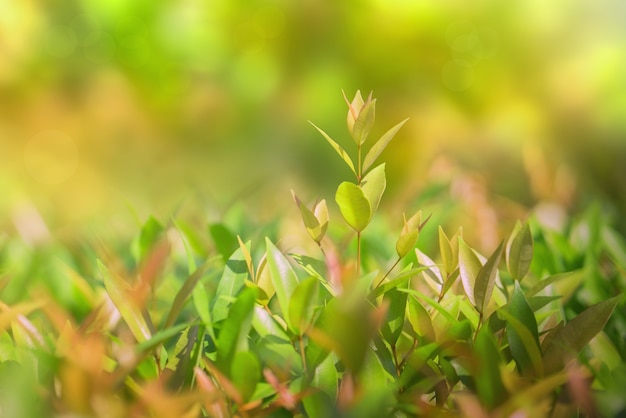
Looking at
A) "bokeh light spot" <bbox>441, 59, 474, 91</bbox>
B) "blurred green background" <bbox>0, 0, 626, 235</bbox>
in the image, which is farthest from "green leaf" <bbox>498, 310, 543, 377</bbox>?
"bokeh light spot" <bbox>441, 59, 474, 91</bbox>

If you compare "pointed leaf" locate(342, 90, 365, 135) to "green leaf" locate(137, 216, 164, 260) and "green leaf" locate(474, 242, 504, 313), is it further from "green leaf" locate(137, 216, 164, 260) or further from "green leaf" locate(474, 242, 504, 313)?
"green leaf" locate(137, 216, 164, 260)

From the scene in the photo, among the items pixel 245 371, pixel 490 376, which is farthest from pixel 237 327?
pixel 490 376

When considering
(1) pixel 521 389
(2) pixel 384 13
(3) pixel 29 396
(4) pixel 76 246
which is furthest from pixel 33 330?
(2) pixel 384 13

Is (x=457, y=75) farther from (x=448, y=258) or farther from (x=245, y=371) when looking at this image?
(x=245, y=371)

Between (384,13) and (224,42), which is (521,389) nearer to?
(384,13)

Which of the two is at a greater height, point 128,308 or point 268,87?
point 128,308

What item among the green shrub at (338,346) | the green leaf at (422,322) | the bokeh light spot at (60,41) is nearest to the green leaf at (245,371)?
the green shrub at (338,346)
